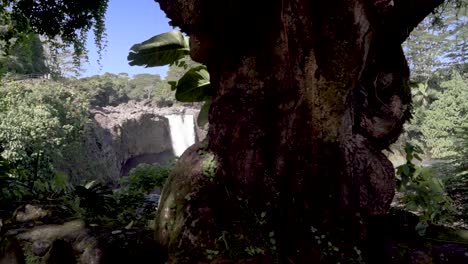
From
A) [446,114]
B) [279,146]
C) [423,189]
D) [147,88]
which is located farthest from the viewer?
[147,88]

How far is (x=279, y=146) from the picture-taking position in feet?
9.13

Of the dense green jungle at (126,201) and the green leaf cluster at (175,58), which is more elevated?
the green leaf cluster at (175,58)

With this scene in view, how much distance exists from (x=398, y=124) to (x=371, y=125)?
1.19 ft

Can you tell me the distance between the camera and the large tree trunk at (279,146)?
234cm

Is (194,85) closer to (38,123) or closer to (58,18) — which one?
(58,18)

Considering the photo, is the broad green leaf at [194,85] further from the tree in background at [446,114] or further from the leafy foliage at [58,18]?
the tree in background at [446,114]

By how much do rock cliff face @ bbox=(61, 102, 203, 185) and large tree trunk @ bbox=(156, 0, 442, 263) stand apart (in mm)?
13657

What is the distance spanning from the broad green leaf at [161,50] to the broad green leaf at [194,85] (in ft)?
1.12

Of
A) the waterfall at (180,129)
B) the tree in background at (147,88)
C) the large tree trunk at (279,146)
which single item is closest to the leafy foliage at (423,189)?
the large tree trunk at (279,146)

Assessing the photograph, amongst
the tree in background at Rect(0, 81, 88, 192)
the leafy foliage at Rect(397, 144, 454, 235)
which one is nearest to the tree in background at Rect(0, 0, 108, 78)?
the leafy foliage at Rect(397, 144, 454, 235)

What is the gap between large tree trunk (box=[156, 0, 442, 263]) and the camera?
234cm

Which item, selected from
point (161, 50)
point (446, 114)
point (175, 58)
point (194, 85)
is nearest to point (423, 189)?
point (194, 85)

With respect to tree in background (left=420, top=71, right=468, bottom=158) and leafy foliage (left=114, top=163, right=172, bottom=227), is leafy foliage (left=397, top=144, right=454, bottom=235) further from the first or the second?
tree in background (left=420, top=71, right=468, bottom=158)

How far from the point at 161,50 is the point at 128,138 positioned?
20436mm
